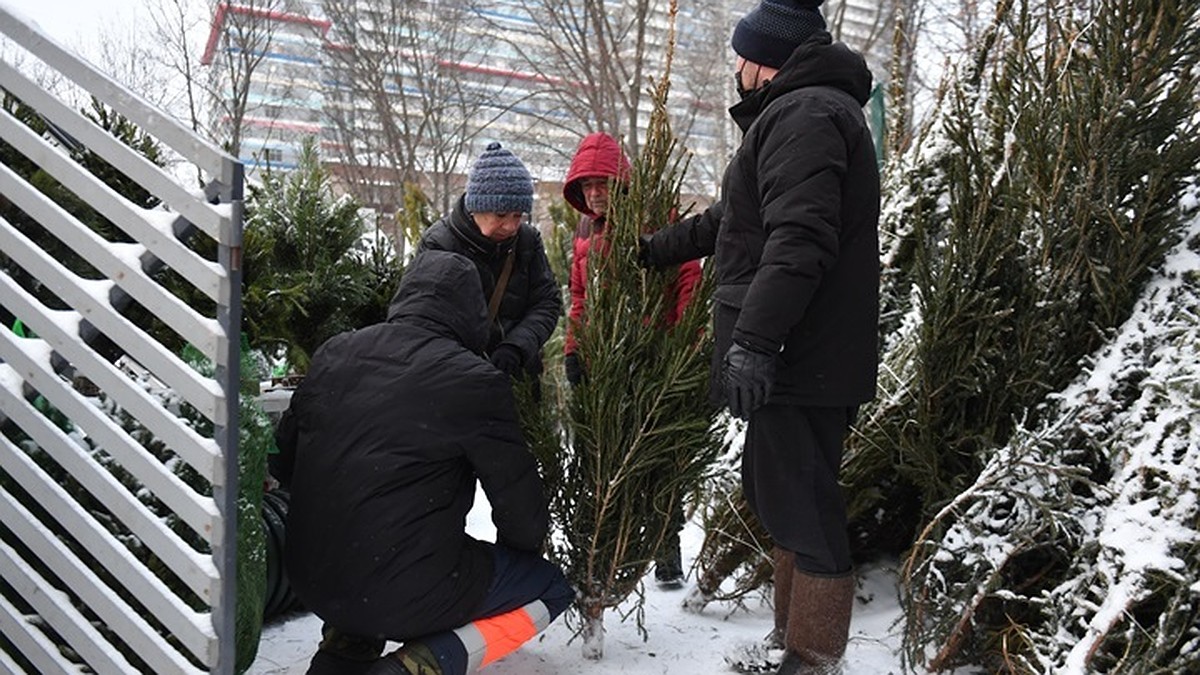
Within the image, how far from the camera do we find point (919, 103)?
1542cm

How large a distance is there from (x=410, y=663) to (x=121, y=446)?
1.02 metres

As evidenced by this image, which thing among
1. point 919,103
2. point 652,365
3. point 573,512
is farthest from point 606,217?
point 919,103

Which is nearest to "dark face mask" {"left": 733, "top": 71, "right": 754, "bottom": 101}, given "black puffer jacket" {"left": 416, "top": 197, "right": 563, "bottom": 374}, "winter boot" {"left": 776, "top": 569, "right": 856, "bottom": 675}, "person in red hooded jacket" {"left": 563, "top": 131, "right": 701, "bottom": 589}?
"person in red hooded jacket" {"left": 563, "top": 131, "right": 701, "bottom": 589}

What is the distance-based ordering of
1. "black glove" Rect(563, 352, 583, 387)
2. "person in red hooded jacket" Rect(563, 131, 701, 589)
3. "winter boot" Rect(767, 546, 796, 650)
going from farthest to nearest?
1. "black glove" Rect(563, 352, 583, 387)
2. "person in red hooded jacket" Rect(563, 131, 701, 589)
3. "winter boot" Rect(767, 546, 796, 650)

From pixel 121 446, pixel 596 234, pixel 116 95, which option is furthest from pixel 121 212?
Answer: pixel 596 234

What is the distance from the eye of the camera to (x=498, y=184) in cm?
340

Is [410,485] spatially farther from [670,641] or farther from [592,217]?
[592,217]

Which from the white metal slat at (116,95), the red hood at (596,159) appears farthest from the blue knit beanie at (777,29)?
the white metal slat at (116,95)

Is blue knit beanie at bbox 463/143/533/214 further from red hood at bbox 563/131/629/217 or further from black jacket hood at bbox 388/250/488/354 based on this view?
black jacket hood at bbox 388/250/488/354

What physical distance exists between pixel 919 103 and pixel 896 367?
13.4m

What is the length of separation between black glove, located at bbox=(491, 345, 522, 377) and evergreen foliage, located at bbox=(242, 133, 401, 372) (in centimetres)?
102

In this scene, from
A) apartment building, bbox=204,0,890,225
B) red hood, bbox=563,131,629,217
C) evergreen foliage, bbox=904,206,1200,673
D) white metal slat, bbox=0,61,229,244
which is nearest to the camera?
white metal slat, bbox=0,61,229,244

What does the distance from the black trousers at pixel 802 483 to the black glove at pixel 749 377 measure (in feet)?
0.61

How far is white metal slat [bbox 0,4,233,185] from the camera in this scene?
169 cm
